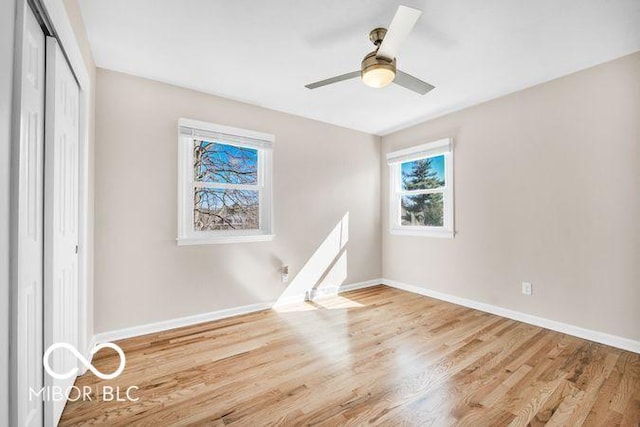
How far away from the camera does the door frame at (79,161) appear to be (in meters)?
0.99

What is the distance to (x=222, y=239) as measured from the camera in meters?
3.04

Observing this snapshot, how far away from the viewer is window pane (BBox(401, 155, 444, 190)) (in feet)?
12.4

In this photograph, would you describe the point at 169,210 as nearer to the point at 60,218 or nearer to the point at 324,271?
the point at 60,218

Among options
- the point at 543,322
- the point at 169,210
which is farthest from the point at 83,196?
the point at 543,322

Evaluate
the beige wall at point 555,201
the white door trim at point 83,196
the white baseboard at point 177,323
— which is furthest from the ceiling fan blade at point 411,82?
the white baseboard at point 177,323

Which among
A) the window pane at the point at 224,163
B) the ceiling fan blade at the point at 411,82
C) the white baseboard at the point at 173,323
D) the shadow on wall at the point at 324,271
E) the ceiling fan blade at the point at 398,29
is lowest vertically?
the white baseboard at the point at 173,323

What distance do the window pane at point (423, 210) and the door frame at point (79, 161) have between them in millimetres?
3629

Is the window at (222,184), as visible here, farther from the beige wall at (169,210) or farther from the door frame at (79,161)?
the door frame at (79,161)

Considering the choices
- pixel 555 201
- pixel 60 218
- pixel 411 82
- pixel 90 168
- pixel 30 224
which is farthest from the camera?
pixel 555 201

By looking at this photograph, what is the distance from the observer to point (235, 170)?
129 inches

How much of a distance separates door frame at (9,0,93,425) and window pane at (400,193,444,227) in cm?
363

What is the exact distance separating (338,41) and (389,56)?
516 mm

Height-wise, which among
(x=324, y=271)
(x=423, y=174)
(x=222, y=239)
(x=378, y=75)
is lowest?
(x=324, y=271)

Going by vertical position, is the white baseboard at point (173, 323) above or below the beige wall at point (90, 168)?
below
